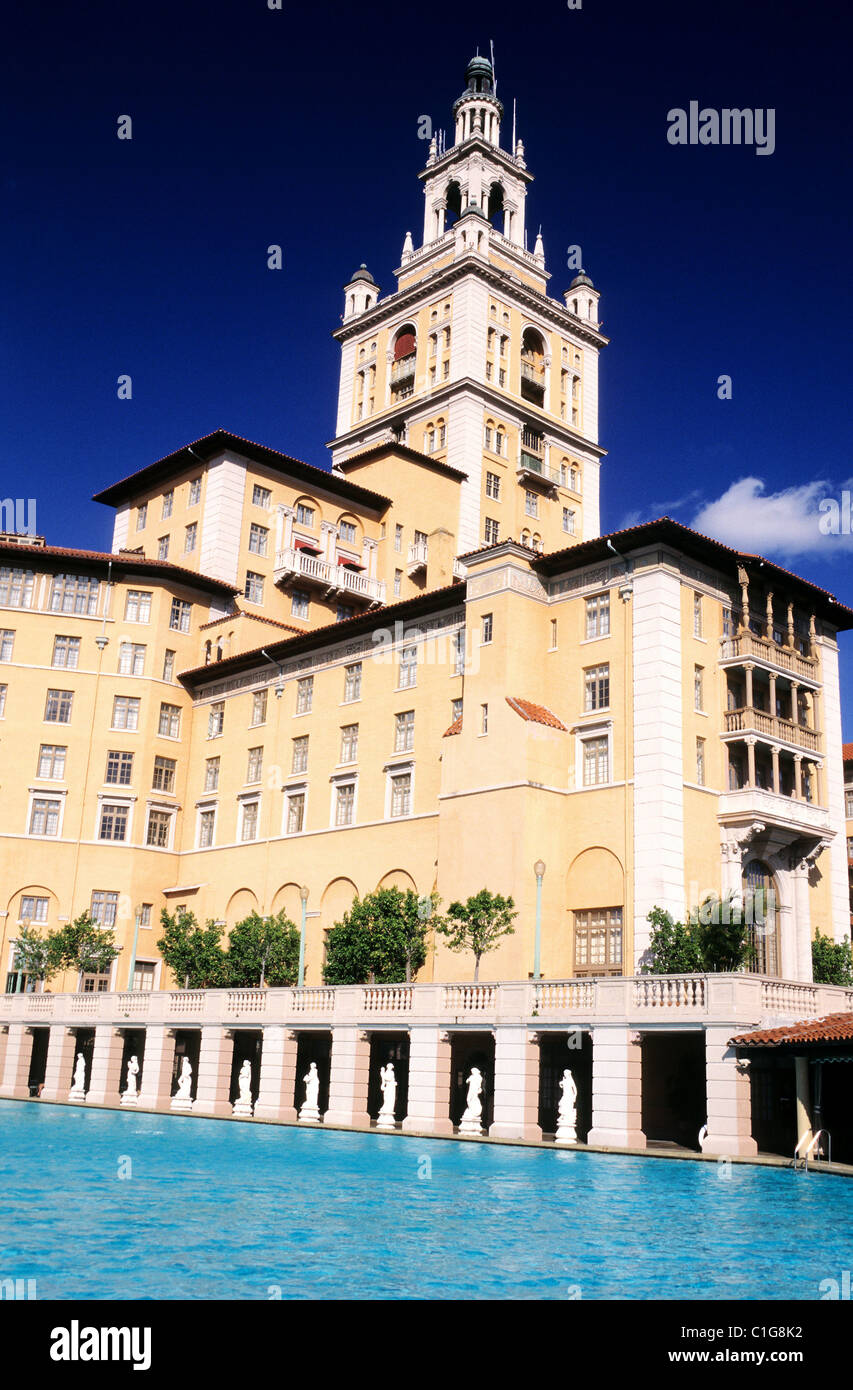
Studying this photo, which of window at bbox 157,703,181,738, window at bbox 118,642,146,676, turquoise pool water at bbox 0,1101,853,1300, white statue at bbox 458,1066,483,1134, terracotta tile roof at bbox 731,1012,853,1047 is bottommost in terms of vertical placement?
turquoise pool water at bbox 0,1101,853,1300

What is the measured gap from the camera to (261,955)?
45875mm

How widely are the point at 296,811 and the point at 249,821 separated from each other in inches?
124

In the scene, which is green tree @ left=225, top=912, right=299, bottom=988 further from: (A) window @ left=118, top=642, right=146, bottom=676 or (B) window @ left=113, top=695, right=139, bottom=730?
(A) window @ left=118, top=642, right=146, bottom=676

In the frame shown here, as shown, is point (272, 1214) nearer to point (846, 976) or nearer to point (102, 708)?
point (846, 976)

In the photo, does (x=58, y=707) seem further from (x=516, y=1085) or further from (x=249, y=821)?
(x=516, y=1085)

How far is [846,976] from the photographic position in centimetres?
Answer: 4322

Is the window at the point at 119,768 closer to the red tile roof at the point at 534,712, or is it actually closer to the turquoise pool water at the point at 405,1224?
A: the red tile roof at the point at 534,712

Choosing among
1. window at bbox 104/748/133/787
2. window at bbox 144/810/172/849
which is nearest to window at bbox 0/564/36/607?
window at bbox 104/748/133/787

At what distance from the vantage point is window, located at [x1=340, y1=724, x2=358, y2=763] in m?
50.6

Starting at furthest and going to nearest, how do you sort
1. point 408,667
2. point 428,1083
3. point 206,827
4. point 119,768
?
point 119,768
point 206,827
point 408,667
point 428,1083

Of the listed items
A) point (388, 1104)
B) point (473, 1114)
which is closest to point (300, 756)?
point (388, 1104)

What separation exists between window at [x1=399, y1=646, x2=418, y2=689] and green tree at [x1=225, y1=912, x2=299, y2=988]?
34.2 ft
